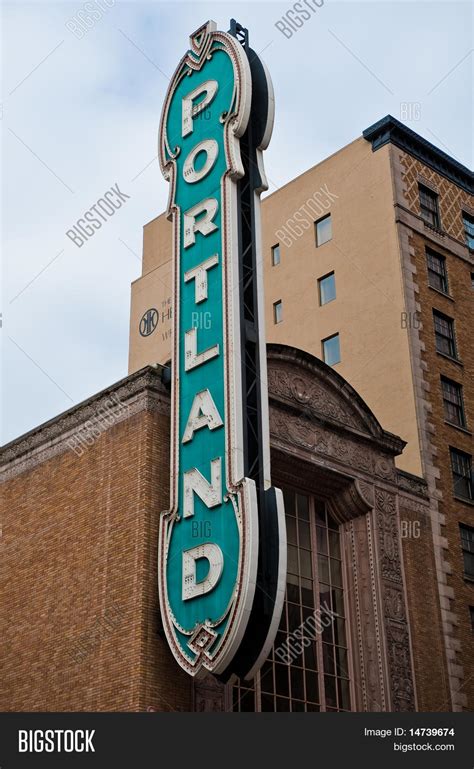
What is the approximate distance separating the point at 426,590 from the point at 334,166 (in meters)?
18.0

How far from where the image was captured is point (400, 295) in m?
33.9

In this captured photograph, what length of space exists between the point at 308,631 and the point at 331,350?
45.7ft

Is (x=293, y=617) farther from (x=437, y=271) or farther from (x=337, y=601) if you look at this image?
(x=437, y=271)

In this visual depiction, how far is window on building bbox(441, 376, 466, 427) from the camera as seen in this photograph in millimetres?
33219

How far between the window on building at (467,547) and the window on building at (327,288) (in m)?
9.82

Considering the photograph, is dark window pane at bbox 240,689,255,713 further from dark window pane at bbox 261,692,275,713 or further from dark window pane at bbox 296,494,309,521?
dark window pane at bbox 296,494,309,521

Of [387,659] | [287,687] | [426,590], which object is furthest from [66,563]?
[426,590]

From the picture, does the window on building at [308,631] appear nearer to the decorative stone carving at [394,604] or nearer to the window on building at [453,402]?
the decorative stone carving at [394,604]

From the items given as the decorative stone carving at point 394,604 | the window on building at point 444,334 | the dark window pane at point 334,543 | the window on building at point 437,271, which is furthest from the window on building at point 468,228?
the dark window pane at point 334,543

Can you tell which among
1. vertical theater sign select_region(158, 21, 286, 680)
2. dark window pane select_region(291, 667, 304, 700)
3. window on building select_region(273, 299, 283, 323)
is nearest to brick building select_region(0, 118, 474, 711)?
dark window pane select_region(291, 667, 304, 700)

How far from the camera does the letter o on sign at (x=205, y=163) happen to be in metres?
24.0

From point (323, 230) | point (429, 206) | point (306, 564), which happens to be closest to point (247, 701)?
point (306, 564)

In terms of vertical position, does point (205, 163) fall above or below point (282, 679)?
above

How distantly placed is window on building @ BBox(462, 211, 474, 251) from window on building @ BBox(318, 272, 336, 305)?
5.14 m
